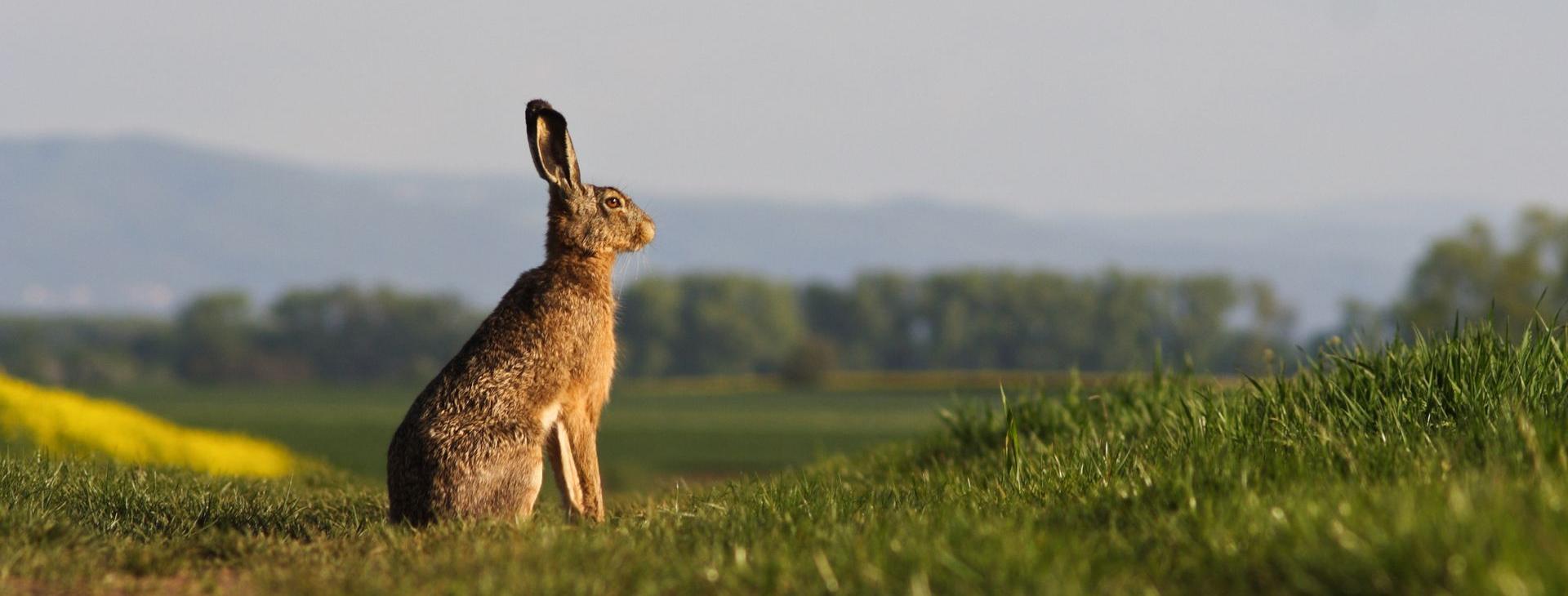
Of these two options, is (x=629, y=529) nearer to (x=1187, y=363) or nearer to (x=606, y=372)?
(x=606, y=372)

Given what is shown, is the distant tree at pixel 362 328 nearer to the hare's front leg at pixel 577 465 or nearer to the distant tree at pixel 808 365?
the distant tree at pixel 808 365

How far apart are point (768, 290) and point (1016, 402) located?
97.3 meters

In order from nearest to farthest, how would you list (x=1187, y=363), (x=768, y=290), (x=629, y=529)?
(x=629, y=529), (x=1187, y=363), (x=768, y=290)

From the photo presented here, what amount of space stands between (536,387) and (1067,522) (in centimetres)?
336

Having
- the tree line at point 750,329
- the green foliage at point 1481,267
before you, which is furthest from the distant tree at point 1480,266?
the tree line at point 750,329

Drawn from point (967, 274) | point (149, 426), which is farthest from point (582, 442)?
point (967, 274)

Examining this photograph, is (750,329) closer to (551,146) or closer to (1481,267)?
(1481,267)

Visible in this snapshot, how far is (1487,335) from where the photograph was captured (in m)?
8.12

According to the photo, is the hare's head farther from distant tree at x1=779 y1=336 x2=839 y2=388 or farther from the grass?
distant tree at x1=779 y1=336 x2=839 y2=388

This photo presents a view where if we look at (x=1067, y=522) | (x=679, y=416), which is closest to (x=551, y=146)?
(x=1067, y=522)

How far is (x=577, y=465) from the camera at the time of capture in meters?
8.03

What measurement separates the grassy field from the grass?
5323mm

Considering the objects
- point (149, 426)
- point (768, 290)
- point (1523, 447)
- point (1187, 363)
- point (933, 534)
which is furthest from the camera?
point (768, 290)

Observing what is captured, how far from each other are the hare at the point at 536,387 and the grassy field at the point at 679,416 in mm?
5473
